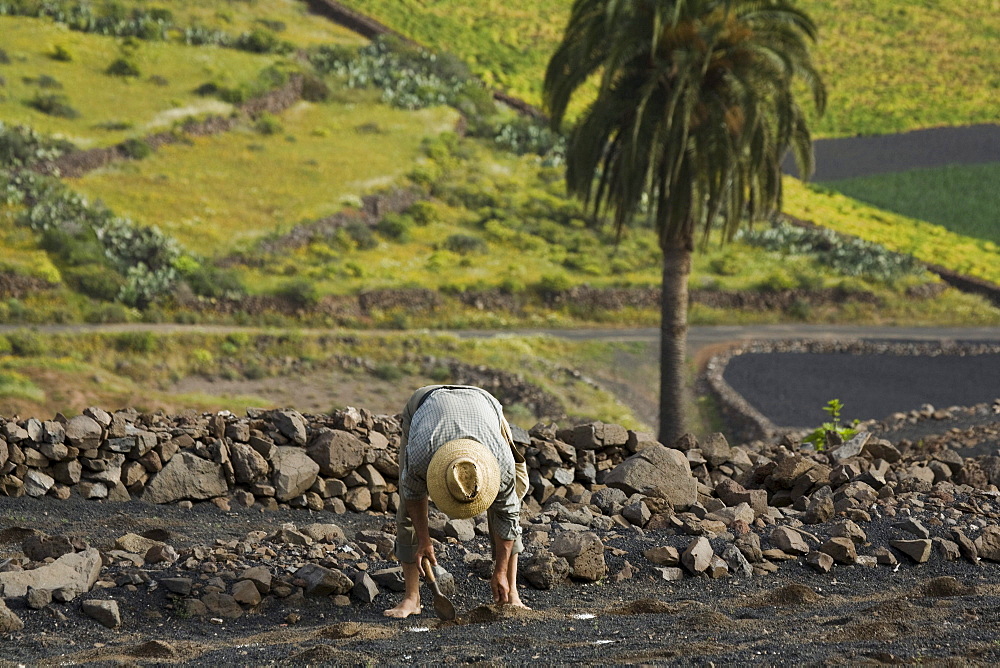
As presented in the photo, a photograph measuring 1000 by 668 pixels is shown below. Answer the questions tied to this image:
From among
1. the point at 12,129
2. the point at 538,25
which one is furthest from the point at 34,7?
the point at 538,25

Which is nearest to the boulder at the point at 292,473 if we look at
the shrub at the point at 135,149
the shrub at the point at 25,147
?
the shrub at the point at 25,147

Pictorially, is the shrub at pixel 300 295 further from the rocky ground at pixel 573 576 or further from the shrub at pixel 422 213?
the rocky ground at pixel 573 576

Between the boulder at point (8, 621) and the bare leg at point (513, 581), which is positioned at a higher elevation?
the bare leg at point (513, 581)

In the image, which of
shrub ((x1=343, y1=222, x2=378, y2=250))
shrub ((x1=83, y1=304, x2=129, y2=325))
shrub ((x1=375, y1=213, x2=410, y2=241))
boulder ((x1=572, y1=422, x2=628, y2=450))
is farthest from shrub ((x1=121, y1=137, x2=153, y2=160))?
boulder ((x1=572, y1=422, x2=628, y2=450))

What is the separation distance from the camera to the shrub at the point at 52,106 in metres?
38.2

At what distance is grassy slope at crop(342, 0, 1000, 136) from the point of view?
54312mm

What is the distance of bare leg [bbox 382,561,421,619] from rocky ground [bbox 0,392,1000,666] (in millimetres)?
61

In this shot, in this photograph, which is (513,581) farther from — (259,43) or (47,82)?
(259,43)

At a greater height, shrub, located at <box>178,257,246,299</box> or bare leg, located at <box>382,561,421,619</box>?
bare leg, located at <box>382,561,421,619</box>

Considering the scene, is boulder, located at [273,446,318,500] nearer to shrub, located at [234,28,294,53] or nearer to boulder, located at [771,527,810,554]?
boulder, located at [771,527,810,554]

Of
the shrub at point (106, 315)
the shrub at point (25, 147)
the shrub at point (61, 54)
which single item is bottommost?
the shrub at point (106, 315)

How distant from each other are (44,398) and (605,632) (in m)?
19.7

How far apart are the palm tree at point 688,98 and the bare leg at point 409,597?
1283cm

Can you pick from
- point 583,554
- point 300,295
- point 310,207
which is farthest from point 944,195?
point 583,554
